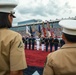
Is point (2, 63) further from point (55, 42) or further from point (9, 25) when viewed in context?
point (55, 42)

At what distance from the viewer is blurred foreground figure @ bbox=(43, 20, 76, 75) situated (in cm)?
227

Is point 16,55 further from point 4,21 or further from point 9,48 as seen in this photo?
point 4,21

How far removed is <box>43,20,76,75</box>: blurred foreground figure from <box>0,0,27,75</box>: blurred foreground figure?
0.26 metres

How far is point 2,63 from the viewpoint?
7.73 feet

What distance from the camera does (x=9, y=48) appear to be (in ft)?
7.65

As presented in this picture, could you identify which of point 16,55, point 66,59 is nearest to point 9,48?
point 16,55

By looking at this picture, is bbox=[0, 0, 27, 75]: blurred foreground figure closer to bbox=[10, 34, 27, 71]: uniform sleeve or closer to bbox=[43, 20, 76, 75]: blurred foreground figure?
bbox=[10, 34, 27, 71]: uniform sleeve

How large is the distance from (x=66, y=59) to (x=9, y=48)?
0.53 m

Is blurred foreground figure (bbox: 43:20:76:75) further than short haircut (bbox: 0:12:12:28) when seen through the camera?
No

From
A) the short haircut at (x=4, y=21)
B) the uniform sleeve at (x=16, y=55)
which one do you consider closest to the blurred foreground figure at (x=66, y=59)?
the uniform sleeve at (x=16, y=55)

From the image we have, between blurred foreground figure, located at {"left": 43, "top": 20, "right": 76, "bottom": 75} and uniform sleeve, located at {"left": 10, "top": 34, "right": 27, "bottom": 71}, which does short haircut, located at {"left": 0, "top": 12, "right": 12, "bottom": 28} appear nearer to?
uniform sleeve, located at {"left": 10, "top": 34, "right": 27, "bottom": 71}

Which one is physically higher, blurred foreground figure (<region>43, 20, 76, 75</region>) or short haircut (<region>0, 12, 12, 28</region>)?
short haircut (<region>0, 12, 12, 28</region>)

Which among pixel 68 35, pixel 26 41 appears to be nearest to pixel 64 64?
pixel 68 35

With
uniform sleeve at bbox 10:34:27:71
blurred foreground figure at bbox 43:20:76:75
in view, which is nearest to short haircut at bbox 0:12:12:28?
uniform sleeve at bbox 10:34:27:71
